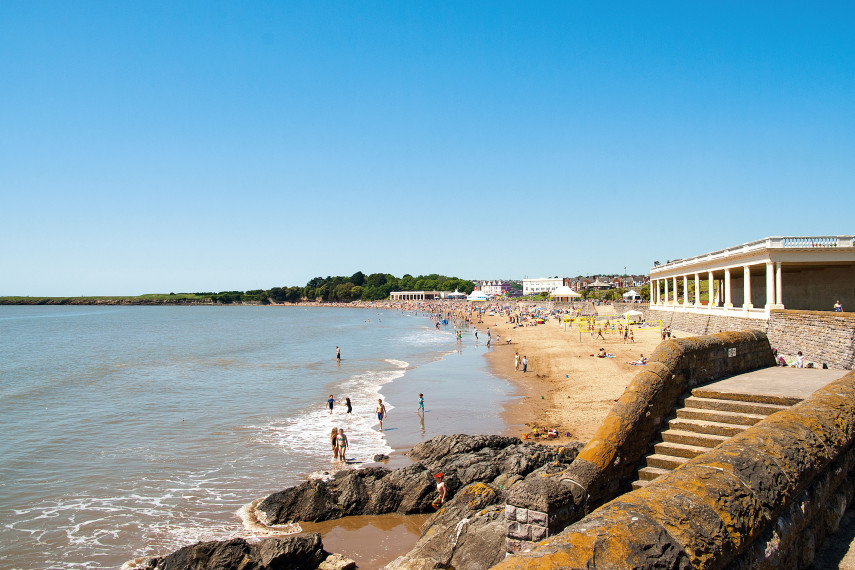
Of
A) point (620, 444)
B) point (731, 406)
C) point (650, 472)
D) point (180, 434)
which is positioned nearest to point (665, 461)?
point (650, 472)

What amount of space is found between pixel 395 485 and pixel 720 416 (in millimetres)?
7593

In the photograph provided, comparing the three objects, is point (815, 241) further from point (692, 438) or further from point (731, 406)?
point (692, 438)

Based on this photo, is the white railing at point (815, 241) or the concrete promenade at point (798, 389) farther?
the white railing at point (815, 241)

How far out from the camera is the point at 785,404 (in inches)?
281

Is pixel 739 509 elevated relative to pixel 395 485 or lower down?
elevated

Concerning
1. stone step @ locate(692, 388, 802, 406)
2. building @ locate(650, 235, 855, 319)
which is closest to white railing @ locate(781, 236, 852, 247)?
building @ locate(650, 235, 855, 319)

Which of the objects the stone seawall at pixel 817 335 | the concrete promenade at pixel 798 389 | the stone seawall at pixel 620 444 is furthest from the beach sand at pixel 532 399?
the stone seawall at pixel 817 335

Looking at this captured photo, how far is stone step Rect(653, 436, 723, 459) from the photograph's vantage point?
264 inches

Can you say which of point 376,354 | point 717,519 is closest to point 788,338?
point 717,519

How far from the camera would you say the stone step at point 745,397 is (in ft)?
23.5

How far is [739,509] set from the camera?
379 cm

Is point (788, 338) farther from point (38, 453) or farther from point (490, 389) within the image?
point (38, 453)

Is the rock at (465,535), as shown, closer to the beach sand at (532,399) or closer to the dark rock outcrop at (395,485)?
the beach sand at (532,399)

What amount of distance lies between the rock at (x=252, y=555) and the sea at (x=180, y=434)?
6.11 feet
